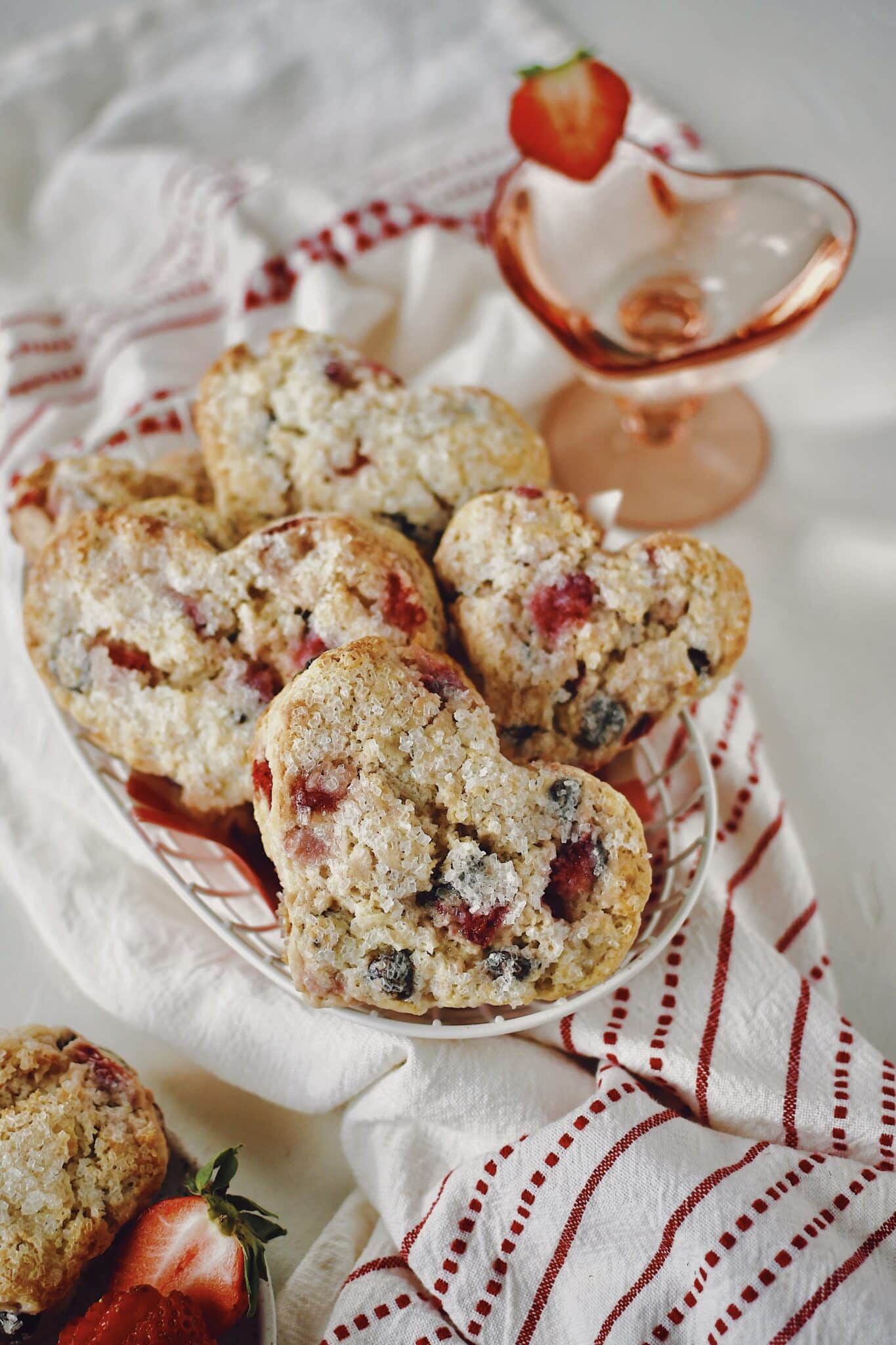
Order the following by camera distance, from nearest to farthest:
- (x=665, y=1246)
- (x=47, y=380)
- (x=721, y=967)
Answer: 1. (x=665, y=1246)
2. (x=721, y=967)
3. (x=47, y=380)

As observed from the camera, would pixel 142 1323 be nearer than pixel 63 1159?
Yes

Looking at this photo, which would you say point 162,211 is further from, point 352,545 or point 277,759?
point 277,759

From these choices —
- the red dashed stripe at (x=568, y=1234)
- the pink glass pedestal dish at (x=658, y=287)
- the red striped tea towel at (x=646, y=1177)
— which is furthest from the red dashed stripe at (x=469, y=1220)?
the pink glass pedestal dish at (x=658, y=287)

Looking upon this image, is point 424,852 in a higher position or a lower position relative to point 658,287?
lower

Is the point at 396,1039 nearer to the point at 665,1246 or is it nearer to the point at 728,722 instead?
the point at 665,1246

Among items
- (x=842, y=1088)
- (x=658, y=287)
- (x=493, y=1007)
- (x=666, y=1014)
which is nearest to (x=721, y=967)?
(x=666, y=1014)

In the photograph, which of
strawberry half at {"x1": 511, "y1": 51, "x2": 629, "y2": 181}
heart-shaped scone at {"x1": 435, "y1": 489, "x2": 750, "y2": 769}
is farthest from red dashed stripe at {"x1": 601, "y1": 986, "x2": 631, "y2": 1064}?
strawberry half at {"x1": 511, "y1": 51, "x2": 629, "y2": 181}
